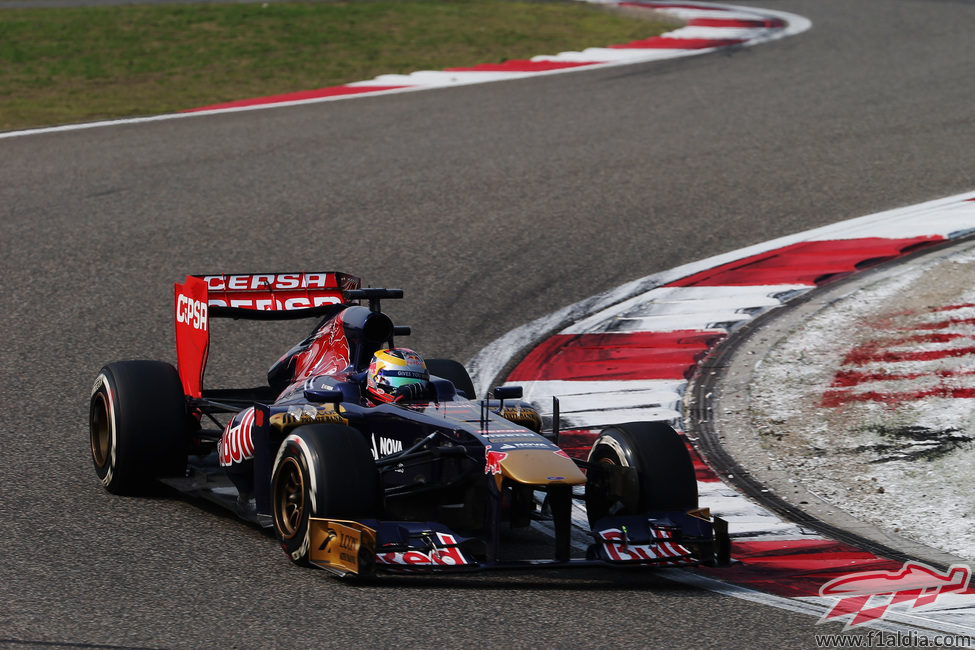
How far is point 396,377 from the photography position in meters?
6.26

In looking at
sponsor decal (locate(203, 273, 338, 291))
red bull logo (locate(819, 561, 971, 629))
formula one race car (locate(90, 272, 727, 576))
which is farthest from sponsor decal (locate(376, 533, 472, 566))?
sponsor decal (locate(203, 273, 338, 291))

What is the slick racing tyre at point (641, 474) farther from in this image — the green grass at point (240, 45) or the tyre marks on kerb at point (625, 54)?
the green grass at point (240, 45)

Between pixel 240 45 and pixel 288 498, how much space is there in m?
14.0

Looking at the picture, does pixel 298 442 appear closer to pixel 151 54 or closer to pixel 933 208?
pixel 933 208

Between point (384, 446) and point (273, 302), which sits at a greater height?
point (273, 302)

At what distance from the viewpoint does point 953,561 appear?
5.97 m

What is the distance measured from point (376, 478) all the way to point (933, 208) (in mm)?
7298

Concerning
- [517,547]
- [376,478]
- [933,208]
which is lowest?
[517,547]

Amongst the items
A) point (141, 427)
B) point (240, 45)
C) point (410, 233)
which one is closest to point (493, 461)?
point (141, 427)

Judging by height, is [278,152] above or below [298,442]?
above

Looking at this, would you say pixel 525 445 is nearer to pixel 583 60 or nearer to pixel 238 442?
pixel 238 442

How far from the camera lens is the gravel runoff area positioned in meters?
6.55

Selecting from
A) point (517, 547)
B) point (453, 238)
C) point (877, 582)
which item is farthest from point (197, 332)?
point (453, 238)

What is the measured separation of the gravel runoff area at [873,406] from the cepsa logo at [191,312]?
113 inches
